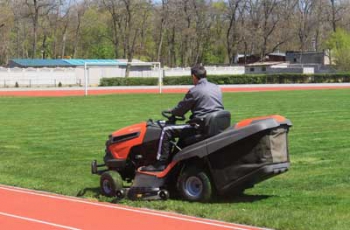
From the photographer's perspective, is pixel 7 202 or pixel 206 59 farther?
pixel 206 59

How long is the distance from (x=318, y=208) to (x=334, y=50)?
90.1 meters

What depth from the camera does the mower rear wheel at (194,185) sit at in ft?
25.4

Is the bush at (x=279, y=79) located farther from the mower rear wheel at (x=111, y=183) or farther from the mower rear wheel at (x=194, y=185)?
the mower rear wheel at (x=194, y=185)

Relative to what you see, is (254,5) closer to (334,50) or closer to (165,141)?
(334,50)

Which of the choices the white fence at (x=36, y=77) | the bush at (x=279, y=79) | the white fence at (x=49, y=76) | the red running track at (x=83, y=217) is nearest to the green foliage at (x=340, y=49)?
the bush at (x=279, y=79)

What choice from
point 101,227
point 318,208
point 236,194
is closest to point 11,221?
point 101,227

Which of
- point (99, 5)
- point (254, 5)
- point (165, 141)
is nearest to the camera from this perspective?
point (165, 141)

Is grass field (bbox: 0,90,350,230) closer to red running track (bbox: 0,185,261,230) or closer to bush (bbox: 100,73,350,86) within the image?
red running track (bbox: 0,185,261,230)

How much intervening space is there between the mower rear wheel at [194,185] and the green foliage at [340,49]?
262ft

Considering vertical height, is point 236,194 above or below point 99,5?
below

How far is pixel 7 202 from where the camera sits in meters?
8.67

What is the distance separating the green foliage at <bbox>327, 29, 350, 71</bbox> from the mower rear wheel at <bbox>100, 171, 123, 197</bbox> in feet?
261

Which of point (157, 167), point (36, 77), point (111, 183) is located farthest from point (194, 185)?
point (36, 77)

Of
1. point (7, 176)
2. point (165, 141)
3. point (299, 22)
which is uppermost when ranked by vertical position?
point (299, 22)
